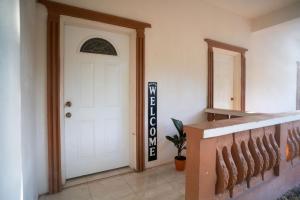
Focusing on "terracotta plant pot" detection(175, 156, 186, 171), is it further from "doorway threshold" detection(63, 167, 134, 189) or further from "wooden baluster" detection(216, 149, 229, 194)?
"wooden baluster" detection(216, 149, 229, 194)

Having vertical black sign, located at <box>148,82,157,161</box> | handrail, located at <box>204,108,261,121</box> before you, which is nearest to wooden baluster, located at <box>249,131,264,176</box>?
handrail, located at <box>204,108,261,121</box>

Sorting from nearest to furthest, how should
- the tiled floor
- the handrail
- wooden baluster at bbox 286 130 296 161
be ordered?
wooden baluster at bbox 286 130 296 161
the tiled floor
the handrail

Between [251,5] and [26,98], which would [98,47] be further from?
[251,5]

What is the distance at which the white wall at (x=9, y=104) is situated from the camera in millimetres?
893

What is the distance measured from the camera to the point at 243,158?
4.44ft

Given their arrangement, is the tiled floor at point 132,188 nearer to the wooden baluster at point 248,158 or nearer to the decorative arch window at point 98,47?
the wooden baluster at point 248,158

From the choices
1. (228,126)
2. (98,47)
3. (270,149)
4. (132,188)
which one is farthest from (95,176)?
(270,149)

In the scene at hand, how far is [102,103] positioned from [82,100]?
0.26 metres

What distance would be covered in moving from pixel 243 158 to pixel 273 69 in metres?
4.17

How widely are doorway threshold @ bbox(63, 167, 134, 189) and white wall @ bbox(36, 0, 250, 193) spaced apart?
1.19 feet

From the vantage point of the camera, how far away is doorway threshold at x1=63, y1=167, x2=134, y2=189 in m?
2.27

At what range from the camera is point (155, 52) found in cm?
278

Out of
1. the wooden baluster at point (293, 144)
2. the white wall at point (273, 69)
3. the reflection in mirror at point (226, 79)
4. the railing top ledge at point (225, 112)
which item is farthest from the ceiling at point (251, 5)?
the wooden baluster at point (293, 144)

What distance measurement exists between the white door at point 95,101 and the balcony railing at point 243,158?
1608mm
